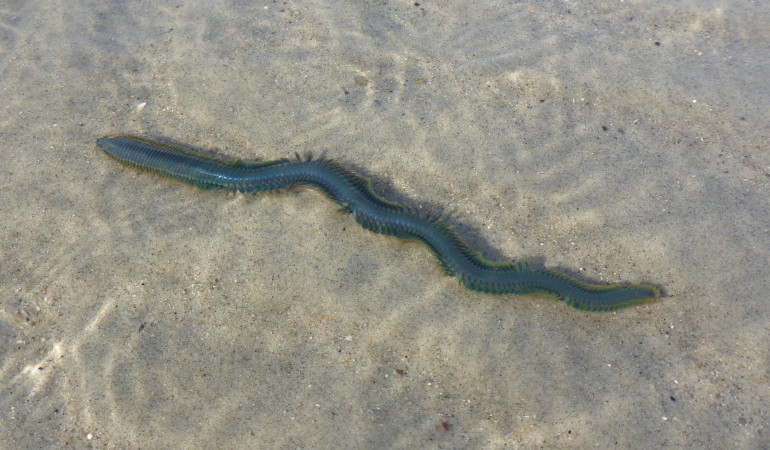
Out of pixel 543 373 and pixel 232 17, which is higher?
pixel 232 17

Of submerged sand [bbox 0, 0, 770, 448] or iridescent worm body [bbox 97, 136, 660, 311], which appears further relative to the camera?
iridescent worm body [bbox 97, 136, 660, 311]

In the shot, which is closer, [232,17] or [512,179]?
[512,179]

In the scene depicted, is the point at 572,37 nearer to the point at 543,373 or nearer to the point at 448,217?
the point at 448,217

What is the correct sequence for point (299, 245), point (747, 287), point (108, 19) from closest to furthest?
point (747, 287)
point (299, 245)
point (108, 19)

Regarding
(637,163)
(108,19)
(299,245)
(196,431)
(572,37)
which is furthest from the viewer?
(108,19)

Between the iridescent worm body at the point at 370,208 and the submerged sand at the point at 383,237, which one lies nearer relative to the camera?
the submerged sand at the point at 383,237

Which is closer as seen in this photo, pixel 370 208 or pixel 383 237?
pixel 370 208

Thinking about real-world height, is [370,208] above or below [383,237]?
above

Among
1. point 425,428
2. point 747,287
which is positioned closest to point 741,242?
point 747,287
